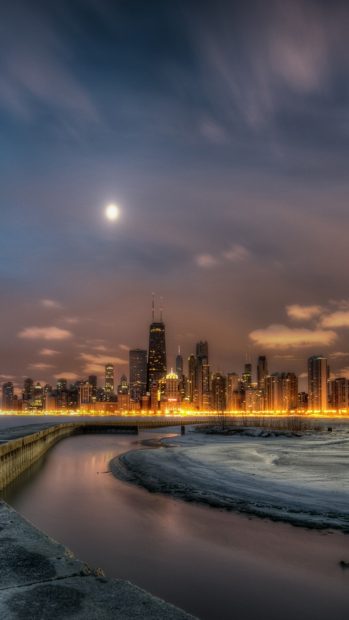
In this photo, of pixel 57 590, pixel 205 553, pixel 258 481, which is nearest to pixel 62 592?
pixel 57 590

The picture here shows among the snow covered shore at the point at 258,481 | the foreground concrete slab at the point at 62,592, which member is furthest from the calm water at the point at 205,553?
the foreground concrete slab at the point at 62,592

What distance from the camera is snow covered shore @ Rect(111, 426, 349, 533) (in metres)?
23.8

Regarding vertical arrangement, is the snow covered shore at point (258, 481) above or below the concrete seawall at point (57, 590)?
below

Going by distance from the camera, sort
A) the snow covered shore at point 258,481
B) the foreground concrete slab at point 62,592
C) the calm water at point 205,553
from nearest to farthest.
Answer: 1. the foreground concrete slab at point 62,592
2. the calm water at point 205,553
3. the snow covered shore at point 258,481

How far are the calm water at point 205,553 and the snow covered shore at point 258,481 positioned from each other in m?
1.92

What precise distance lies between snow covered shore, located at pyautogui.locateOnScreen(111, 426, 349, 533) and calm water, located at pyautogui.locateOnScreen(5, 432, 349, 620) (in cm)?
192

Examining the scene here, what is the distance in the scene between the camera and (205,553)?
17.6 metres

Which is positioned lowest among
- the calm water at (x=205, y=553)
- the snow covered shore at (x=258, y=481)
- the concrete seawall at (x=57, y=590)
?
the snow covered shore at (x=258, y=481)

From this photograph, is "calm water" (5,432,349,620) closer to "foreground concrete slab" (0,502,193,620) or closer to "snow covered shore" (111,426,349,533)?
"snow covered shore" (111,426,349,533)

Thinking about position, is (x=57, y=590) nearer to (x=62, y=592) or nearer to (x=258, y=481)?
(x=62, y=592)

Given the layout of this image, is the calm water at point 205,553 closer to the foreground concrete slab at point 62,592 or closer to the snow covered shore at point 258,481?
the snow covered shore at point 258,481

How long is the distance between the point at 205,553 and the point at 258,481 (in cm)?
1556

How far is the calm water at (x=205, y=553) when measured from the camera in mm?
13273

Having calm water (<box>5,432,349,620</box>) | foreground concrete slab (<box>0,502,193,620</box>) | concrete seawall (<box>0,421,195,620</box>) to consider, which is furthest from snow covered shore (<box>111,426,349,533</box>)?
foreground concrete slab (<box>0,502,193,620</box>)
